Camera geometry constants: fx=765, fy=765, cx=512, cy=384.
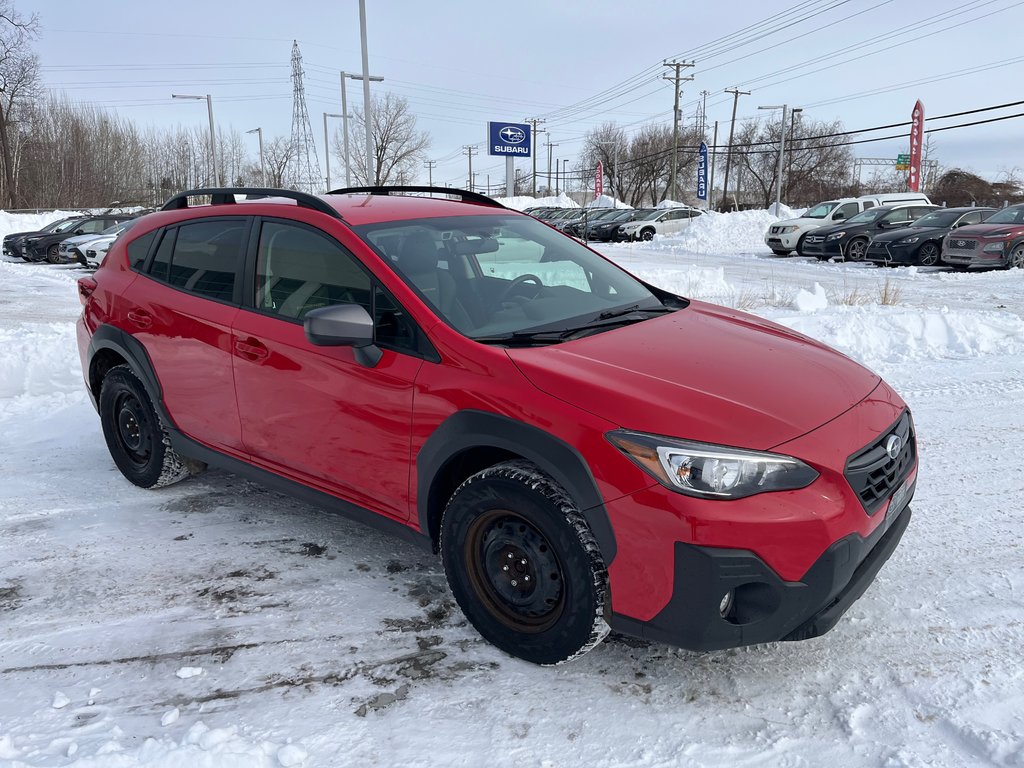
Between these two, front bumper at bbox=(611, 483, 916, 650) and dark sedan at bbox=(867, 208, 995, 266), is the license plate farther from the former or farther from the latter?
dark sedan at bbox=(867, 208, 995, 266)

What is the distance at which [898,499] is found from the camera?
296cm

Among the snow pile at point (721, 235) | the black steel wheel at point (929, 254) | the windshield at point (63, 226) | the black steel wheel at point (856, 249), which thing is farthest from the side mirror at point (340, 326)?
the snow pile at point (721, 235)

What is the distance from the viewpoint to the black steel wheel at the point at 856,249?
21.0 meters

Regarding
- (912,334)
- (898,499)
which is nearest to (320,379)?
(898,499)

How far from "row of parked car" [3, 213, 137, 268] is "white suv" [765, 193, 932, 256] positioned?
62.3ft

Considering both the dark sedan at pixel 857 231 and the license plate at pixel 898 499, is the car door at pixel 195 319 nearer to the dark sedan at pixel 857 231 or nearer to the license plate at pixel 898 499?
the license plate at pixel 898 499

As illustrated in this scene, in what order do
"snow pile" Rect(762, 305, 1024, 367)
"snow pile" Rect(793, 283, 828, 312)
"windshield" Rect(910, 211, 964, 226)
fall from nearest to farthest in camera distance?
"snow pile" Rect(762, 305, 1024, 367), "snow pile" Rect(793, 283, 828, 312), "windshield" Rect(910, 211, 964, 226)

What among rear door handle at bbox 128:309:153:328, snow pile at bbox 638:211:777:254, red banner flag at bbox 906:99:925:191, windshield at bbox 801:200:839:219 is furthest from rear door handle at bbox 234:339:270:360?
red banner flag at bbox 906:99:925:191

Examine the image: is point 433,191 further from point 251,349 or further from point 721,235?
point 721,235

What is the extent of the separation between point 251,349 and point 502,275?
1267 mm

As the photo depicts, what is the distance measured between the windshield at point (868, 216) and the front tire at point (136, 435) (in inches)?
835

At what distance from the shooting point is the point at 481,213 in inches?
164

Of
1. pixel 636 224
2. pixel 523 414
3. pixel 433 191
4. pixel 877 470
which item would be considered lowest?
pixel 877 470

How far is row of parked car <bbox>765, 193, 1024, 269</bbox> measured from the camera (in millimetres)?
16672
